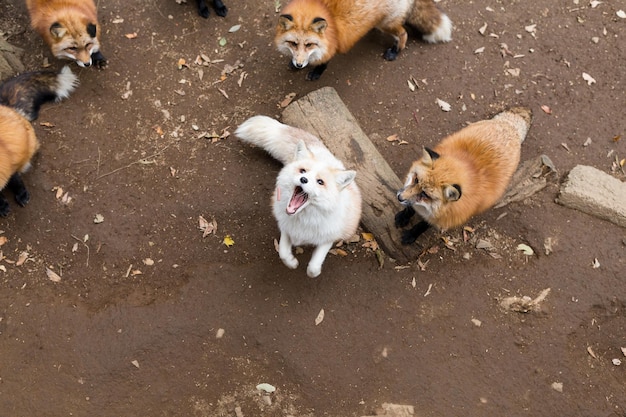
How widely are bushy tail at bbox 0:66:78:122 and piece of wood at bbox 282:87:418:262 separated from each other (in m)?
2.73

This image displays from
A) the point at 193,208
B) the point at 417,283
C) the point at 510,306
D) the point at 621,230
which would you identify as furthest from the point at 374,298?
the point at 621,230

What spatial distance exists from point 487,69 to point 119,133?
15.8 ft

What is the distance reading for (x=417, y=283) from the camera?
495 cm

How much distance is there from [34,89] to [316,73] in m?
3.38

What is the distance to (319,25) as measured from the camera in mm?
5215

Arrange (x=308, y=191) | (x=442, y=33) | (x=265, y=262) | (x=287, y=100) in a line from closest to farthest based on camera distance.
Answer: (x=308, y=191) < (x=265, y=262) < (x=287, y=100) < (x=442, y=33)

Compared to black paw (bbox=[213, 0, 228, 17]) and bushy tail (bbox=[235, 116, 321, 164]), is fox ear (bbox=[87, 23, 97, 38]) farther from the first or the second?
bushy tail (bbox=[235, 116, 321, 164])

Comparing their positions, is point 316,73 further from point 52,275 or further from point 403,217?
point 52,275

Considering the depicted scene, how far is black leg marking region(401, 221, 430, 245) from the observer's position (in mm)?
4807

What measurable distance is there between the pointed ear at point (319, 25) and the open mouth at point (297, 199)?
237 cm

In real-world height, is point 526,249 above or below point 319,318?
above

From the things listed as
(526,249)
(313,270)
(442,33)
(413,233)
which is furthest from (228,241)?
(442,33)

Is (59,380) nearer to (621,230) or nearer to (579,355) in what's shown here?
(579,355)

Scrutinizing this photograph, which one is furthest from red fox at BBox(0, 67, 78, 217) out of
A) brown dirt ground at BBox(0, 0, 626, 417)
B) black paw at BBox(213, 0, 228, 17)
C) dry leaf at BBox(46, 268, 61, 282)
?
black paw at BBox(213, 0, 228, 17)
